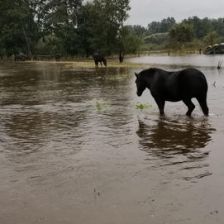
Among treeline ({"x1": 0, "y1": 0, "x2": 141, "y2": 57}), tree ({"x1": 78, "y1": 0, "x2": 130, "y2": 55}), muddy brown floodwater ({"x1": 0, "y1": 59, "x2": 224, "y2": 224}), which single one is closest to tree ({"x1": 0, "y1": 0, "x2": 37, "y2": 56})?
treeline ({"x1": 0, "y1": 0, "x2": 141, "y2": 57})

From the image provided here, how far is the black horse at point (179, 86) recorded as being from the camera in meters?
11.7

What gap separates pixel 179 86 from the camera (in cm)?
1211

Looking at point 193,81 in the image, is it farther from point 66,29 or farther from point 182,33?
point 182,33

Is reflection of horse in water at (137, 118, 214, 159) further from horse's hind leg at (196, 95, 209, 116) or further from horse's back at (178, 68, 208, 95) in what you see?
horse's back at (178, 68, 208, 95)

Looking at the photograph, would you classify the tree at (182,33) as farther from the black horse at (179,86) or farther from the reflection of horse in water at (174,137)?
the reflection of horse in water at (174,137)

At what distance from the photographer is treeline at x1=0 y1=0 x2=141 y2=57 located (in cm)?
5366

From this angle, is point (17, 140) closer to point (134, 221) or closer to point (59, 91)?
point (134, 221)

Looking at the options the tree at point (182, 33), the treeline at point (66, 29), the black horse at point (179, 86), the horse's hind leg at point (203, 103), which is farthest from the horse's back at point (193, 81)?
the tree at point (182, 33)

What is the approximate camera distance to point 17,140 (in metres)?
9.90

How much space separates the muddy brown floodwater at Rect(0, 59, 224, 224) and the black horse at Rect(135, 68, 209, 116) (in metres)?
0.46

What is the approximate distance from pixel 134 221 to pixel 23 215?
4.53 feet

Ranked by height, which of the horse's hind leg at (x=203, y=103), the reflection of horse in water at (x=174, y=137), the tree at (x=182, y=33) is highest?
the tree at (x=182, y=33)

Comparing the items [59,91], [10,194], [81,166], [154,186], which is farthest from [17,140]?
[59,91]

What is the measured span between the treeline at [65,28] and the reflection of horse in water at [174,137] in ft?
140
